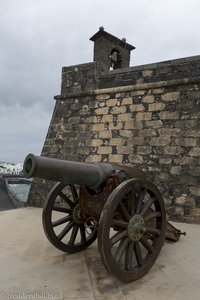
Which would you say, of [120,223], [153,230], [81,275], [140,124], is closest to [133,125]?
[140,124]

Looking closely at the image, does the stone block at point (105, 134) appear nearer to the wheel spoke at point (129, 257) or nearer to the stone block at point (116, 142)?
the stone block at point (116, 142)

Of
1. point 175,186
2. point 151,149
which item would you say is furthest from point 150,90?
point 175,186

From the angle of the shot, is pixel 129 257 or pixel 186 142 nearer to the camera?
pixel 129 257

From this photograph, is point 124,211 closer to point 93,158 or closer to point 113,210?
point 113,210

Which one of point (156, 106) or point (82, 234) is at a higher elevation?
point (156, 106)

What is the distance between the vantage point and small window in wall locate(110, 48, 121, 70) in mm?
9316

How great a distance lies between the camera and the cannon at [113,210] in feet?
8.07

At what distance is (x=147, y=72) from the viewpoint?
6309mm

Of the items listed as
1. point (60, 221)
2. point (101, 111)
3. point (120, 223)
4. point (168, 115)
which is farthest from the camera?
point (101, 111)

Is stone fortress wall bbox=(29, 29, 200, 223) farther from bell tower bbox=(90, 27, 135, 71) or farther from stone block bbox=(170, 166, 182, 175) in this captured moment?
bell tower bbox=(90, 27, 135, 71)

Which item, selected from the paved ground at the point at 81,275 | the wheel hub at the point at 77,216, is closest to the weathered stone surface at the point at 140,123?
the paved ground at the point at 81,275

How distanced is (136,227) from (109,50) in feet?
24.2

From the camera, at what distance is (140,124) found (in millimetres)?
5930

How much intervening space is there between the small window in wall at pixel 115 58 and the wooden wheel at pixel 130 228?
709 centimetres
